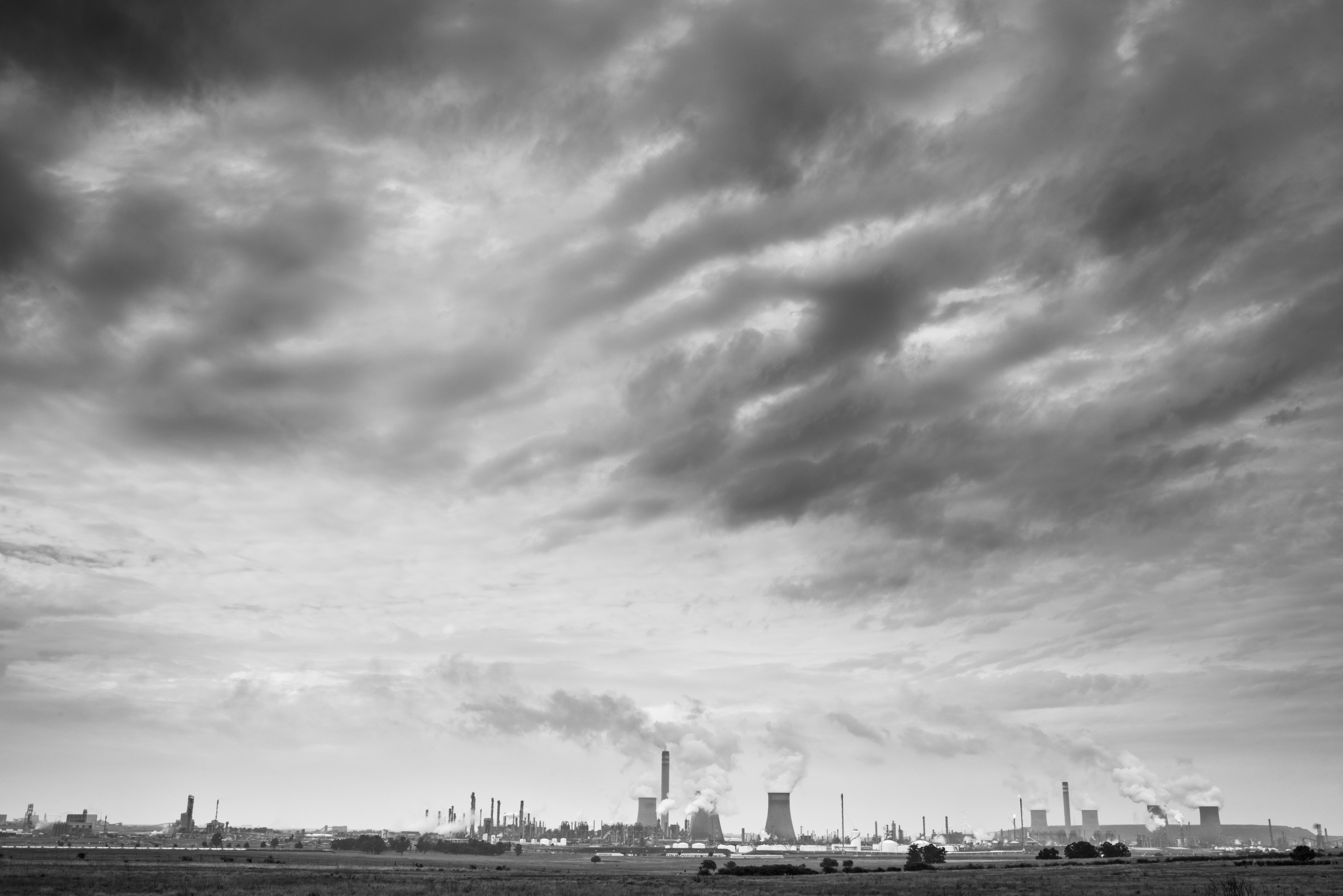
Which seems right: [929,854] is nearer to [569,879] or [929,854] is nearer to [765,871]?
[765,871]

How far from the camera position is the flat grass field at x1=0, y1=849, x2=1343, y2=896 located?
7769 cm

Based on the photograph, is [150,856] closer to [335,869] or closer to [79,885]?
[335,869]

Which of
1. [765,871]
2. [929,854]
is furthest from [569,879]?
[929,854]

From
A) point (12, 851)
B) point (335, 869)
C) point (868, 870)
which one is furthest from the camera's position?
point (12, 851)

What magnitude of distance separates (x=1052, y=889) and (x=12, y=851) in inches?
6163

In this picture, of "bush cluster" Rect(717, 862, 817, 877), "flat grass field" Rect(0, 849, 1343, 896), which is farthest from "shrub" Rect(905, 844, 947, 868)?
"bush cluster" Rect(717, 862, 817, 877)

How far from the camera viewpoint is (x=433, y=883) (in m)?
93.1

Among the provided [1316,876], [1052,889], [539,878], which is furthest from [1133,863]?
[539,878]

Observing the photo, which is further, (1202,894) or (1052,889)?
(1052,889)

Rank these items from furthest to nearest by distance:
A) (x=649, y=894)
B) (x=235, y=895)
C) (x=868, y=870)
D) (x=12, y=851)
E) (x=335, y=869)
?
1. (x=12, y=851)
2. (x=868, y=870)
3. (x=335, y=869)
4. (x=649, y=894)
5. (x=235, y=895)

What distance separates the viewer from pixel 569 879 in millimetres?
102938

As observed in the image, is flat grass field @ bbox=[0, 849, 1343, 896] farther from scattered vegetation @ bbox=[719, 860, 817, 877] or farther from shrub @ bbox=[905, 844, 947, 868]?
shrub @ bbox=[905, 844, 947, 868]

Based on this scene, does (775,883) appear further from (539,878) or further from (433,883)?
(433,883)

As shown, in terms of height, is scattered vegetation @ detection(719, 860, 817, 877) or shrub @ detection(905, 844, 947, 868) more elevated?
scattered vegetation @ detection(719, 860, 817, 877)
